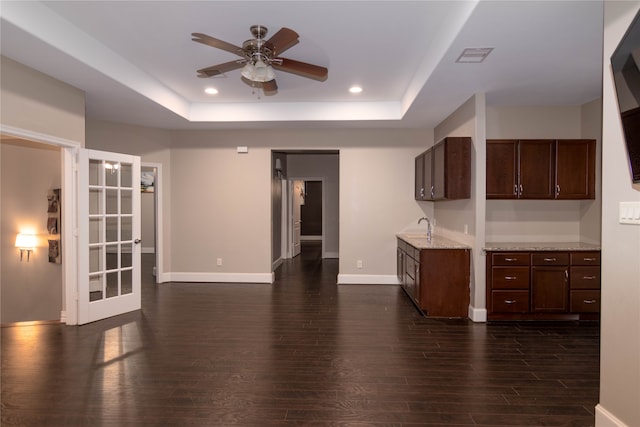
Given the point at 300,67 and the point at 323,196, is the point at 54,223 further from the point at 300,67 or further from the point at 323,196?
the point at 323,196

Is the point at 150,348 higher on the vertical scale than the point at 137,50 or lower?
lower

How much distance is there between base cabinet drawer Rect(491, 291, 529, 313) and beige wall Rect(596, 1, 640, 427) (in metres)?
1.97

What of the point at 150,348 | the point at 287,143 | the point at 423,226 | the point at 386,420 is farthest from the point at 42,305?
the point at 423,226

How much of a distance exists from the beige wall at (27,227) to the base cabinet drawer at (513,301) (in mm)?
5385

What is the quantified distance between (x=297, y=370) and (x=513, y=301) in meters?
2.63

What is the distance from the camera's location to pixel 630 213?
191 centimetres

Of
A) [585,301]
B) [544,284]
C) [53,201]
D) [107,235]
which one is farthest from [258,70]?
[585,301]

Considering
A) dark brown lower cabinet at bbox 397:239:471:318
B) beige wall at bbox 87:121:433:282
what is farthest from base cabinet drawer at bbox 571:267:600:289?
beige wall at bbox 87:121:433:282

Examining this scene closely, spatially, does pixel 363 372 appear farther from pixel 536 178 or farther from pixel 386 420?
pixel 536 178

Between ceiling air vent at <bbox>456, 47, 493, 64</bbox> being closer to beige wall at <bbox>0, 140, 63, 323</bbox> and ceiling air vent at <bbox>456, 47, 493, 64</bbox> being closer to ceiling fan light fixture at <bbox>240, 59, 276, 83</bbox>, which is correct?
ceiling fan light fixture at <bbox>240, 59, 276, 83</bbox>

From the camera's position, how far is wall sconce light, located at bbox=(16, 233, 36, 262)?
4.72 meters

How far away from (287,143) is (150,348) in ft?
12.5

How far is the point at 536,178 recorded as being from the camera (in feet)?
14.1

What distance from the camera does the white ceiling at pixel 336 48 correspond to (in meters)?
2.71
